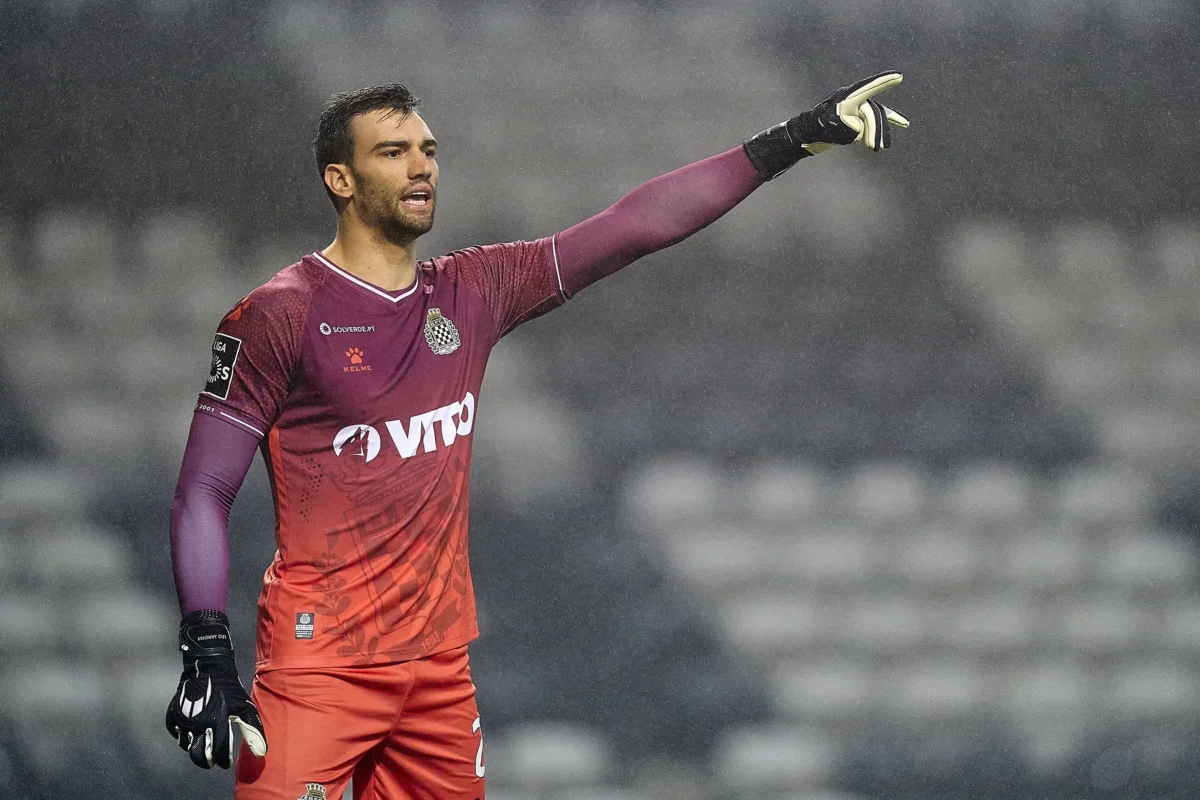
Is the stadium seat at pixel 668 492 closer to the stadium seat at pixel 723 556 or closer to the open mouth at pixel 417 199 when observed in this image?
the stadium seat at pixel 723 556

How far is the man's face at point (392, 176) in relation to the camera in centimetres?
207

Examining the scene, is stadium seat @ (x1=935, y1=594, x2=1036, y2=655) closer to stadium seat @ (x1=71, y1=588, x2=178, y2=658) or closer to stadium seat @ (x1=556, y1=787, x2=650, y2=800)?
stadium seat @ (x1=556, y1=787, x2=650, y2=800)

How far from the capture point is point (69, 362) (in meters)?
3.22

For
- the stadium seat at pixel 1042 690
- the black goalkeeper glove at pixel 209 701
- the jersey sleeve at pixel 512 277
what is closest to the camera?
the black goalkeeper glove at pixel 209 701

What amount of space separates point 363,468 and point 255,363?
220 mm

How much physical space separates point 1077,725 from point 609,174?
1732 millimetres

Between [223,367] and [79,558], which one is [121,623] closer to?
[79,558]

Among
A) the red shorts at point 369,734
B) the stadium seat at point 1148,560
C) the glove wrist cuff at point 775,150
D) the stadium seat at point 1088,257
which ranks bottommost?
the red shorts at point 369,734

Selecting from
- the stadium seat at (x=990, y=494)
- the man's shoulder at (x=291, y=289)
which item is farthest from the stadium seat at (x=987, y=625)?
the man's shoulder at (x=291, y=289)

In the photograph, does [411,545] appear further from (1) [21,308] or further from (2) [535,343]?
(1) [21,308]

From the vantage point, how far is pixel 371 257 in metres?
2.10

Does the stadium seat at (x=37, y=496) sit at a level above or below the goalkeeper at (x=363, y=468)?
above

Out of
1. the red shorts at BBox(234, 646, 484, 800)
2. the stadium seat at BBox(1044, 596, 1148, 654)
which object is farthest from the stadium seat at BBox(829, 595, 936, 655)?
the red shorts at BBox(234, 646, 484, 800)

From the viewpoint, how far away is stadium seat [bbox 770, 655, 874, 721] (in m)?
Result: 3.26
